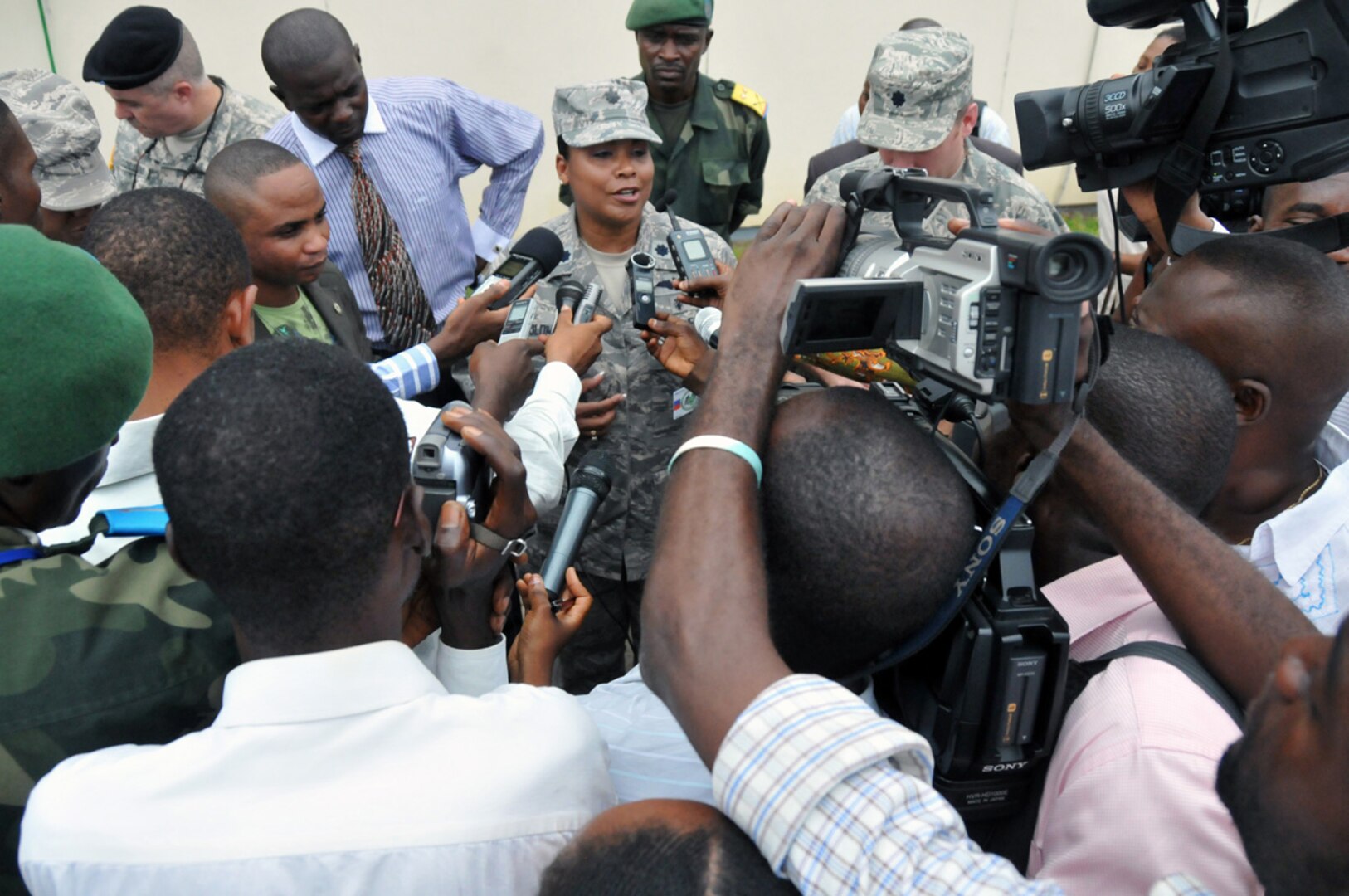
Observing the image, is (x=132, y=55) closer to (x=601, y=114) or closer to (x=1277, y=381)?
(x=601, y=114)

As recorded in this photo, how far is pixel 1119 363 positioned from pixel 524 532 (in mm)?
978

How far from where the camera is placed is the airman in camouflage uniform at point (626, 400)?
2.93 m

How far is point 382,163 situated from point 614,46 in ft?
11.5

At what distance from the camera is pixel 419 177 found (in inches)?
140

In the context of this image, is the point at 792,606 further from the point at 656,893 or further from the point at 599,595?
the point at 599,595

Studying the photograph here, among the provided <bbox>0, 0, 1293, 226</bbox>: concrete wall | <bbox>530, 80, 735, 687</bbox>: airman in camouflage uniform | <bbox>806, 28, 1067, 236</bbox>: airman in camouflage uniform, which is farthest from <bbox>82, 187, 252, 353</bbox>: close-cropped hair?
<bbox>0, 0, 1293, 226</bbox>: concrete wall

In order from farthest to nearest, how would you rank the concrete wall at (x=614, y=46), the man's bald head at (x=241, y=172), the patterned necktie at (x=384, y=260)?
the concrete wall at (x=614, y=46) → the patterned necktie at (x=384, y=260) → the man's bald head at (x=241, y=172)

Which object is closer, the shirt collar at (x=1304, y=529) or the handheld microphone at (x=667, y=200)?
the shirt collar at (x=1304, y=529)

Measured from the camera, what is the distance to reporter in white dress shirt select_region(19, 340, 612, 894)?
3.41 feet

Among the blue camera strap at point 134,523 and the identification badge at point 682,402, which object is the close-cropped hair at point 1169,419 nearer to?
the blue camera strap at point 134,523

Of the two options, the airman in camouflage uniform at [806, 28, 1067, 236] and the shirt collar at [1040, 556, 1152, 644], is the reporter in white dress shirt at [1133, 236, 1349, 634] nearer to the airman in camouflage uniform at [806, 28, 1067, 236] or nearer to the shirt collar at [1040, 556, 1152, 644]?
the shirt collar at [1040, 556, 1152, 644]

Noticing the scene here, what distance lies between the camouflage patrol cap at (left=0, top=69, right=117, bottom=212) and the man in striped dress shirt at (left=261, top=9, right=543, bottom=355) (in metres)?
0.57

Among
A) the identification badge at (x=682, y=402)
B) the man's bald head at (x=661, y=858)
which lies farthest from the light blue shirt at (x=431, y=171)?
the man's bald head at (x=661, y=858)

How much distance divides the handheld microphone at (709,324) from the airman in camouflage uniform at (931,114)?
84cm
